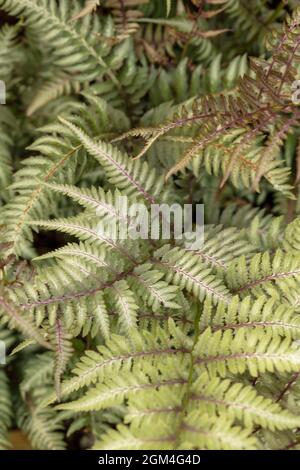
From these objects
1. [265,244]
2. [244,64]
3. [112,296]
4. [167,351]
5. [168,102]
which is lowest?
[167,351]

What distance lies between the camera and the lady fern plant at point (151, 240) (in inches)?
47.7

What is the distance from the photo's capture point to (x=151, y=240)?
5.04ft

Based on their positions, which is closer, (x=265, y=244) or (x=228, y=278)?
(x=228, y=278)

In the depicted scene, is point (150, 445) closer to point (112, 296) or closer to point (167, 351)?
point (167, 351)

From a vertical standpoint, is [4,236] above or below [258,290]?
above

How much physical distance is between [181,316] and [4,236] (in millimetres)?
518

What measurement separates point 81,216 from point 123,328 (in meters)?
A: 0.33

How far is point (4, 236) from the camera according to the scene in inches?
58.9

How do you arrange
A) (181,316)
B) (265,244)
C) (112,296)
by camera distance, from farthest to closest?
1. (265,244)
2. (181,316)
3. (112,296)

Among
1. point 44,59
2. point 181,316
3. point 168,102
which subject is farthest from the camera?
point 44,59

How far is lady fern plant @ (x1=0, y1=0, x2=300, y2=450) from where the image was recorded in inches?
47.7

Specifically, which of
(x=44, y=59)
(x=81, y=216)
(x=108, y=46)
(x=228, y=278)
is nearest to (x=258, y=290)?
(x=228, y=278)
